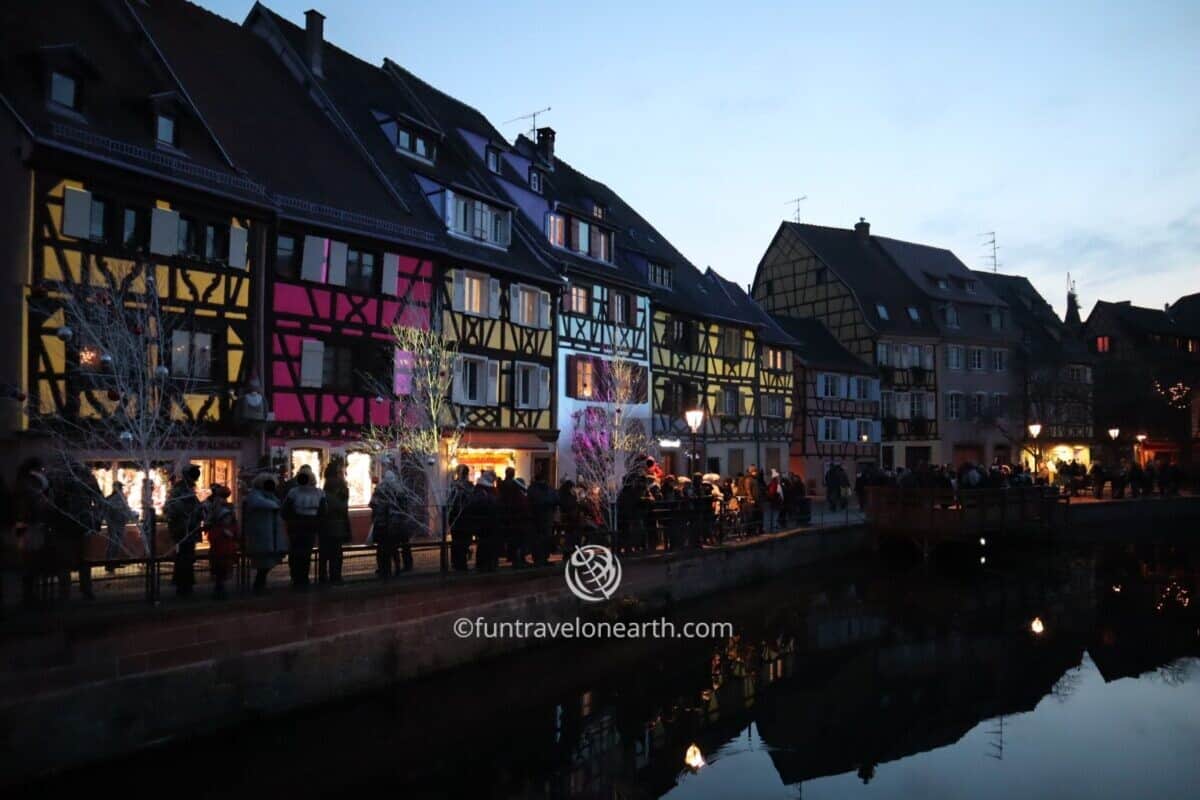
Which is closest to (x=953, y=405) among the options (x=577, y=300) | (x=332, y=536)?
(x=577, y=300)

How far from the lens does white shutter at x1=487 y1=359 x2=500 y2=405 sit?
26906mm

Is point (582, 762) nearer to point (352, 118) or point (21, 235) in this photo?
point (21, 235)

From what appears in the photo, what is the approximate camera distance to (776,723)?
45.9ft

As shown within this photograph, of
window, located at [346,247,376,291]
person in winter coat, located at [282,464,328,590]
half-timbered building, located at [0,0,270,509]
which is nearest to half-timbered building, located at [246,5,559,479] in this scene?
window, located at [346,247,376,291]

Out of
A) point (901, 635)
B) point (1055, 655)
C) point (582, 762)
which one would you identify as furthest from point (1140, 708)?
point (582, 762)

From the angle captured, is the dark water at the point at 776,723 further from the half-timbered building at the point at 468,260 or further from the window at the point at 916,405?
the window at the point at 916,405

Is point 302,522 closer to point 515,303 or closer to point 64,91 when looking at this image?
point 64,91

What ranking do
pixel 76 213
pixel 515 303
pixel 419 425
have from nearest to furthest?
pixel 76 213 → pixel 419 425 → pixel 515 303

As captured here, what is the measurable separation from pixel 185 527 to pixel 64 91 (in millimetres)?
10701

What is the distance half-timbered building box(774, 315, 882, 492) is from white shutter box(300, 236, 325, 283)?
82.9 ft

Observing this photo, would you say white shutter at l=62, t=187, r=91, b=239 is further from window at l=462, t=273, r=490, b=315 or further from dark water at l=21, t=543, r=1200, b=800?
dark water at l=21, t=543, r=1200, b=800

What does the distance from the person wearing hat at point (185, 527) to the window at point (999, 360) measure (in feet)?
161

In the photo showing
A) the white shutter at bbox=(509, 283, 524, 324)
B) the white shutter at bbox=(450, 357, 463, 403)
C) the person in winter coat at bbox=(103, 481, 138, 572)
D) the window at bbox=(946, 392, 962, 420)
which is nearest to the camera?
the person in winter coat at bbox=(103, 481, 138, 572)

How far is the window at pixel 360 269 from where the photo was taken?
908 inches
